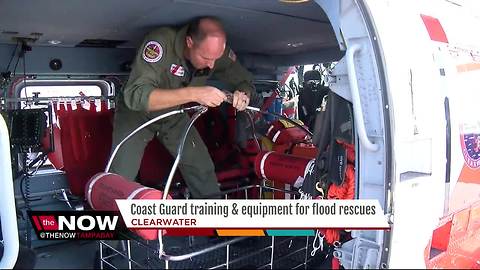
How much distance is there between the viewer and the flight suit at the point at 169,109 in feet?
9.66

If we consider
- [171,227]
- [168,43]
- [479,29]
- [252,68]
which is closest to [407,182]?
[171,227]

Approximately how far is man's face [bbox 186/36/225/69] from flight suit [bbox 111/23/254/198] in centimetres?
9

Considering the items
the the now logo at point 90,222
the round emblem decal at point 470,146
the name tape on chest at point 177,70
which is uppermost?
the name tape on chest at point 177,70

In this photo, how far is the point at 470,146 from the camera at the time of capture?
2166 millimetres

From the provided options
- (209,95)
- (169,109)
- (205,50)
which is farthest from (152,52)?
(209,95)

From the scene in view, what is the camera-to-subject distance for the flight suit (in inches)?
116

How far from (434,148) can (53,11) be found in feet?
8.02

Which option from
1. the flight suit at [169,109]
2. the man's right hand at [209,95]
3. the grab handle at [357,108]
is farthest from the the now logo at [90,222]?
the grab handle at [357,108]

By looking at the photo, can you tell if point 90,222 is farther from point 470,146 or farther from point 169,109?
point 470,146

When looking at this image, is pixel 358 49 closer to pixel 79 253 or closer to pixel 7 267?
pixel 7 267

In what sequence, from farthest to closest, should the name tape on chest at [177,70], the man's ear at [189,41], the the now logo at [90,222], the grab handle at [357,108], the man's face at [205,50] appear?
1. the name tape on chest at [177,70]
2. the man's ear at [189,41]
3. the man's face at [205,50]
4. the the now logo at [90,222]
5. the grab handle at [357,108]

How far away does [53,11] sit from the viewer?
2.67 meters

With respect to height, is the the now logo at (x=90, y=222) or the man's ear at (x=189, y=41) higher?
the man's ear at (x=189, y=41)

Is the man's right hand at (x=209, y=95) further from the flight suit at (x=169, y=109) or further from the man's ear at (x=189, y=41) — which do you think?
the man's ear at (x=189, y=41)
